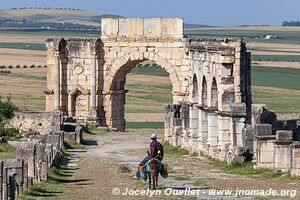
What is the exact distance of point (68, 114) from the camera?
4928 centimetres

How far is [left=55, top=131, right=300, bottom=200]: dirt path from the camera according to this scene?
2559 cm

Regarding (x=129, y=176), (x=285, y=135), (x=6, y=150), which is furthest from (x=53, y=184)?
(x=6, y=150)

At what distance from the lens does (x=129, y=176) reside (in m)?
29.1

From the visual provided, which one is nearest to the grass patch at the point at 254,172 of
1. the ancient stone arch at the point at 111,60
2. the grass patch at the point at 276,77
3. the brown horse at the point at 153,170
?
the brown horse at the point at 153,170

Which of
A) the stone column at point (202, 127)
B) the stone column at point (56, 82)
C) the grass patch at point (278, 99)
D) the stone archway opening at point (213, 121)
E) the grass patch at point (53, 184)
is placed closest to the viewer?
the grass patch at point (53, 184)

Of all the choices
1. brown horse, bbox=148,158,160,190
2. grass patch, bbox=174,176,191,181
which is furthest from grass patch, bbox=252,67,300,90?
brown horse, bbox=148,158,160,190

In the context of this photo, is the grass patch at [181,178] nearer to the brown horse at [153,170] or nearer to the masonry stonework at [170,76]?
the brown horse at [153,170]

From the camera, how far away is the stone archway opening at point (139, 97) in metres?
49.3

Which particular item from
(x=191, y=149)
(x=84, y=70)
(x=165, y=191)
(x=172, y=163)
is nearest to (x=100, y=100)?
(x=84, y=70)

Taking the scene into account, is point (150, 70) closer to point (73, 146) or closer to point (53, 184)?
point (73, 146)

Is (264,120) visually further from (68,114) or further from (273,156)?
(68,114)

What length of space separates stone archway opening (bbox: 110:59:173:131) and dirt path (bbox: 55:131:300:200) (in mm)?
8833

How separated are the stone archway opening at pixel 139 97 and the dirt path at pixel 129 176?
29.0ft

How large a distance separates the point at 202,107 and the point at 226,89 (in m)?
2.55
